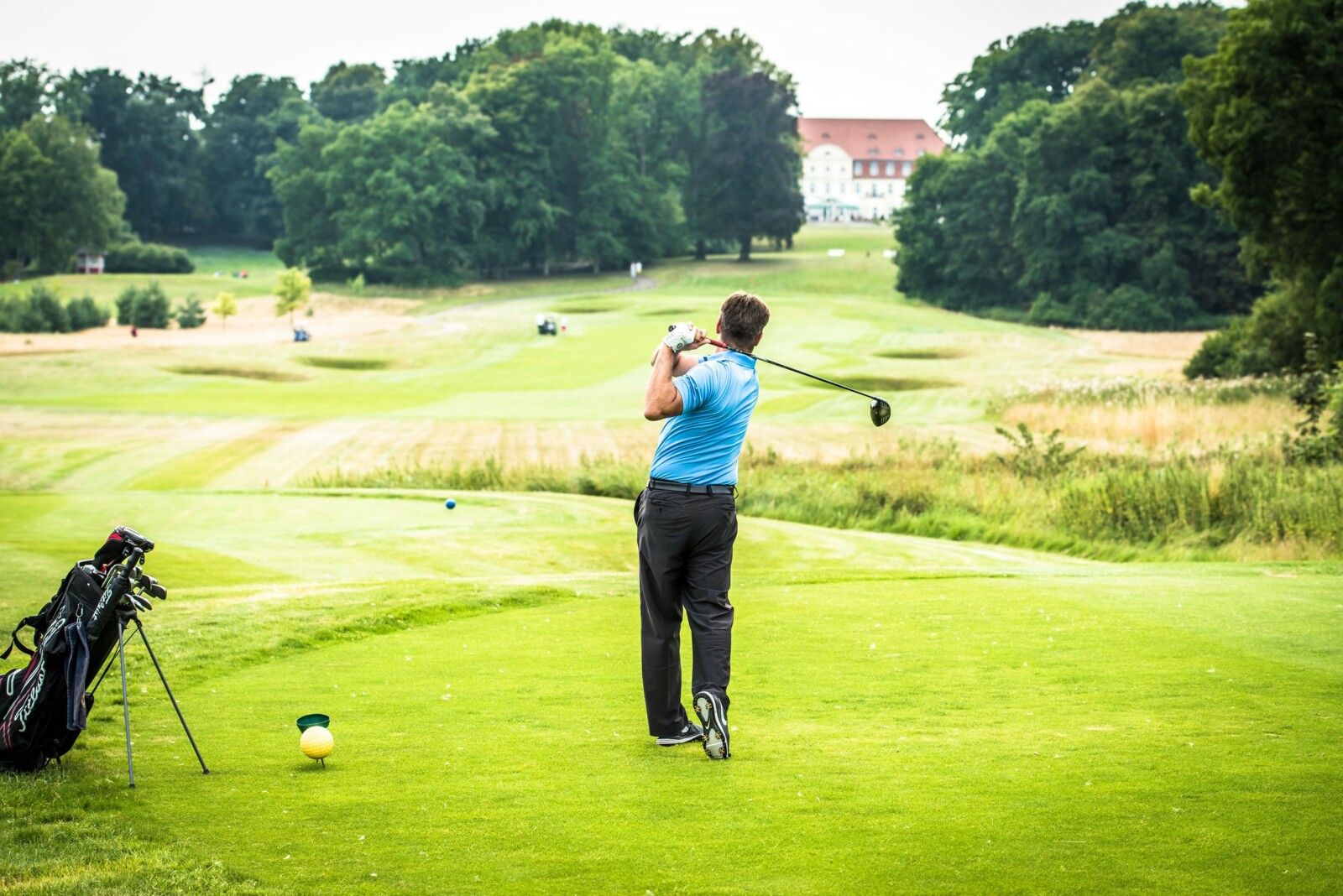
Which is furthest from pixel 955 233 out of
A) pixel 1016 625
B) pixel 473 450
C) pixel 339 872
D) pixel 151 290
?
pixel 339 872

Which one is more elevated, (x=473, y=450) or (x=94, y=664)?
(x=94, y=664)

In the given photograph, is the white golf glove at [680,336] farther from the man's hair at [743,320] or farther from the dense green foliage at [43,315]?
the dense green foliage at [43,315]

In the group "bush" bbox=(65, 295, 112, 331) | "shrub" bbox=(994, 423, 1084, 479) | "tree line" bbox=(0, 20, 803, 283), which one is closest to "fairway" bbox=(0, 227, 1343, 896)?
"shrub" bbox=(994, 423, 1084, 479)

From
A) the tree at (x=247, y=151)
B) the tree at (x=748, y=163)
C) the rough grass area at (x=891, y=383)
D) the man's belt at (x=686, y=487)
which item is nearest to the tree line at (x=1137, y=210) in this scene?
the rough grass area at (x=891, y=383)

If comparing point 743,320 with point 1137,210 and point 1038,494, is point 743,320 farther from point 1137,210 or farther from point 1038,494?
point 1137,210

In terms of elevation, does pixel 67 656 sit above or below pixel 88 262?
below

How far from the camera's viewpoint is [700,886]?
14.4 ft

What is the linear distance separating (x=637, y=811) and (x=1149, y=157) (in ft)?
259

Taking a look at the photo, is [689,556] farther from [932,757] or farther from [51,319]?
[51,319]

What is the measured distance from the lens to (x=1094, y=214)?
78.6m

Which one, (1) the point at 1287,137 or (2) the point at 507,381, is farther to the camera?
(2) the point at 507,381

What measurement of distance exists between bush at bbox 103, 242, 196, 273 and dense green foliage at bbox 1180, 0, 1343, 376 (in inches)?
3492

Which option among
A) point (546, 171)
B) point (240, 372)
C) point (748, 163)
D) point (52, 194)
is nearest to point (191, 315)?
point (240, 372)

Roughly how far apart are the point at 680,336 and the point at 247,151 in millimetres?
135978
